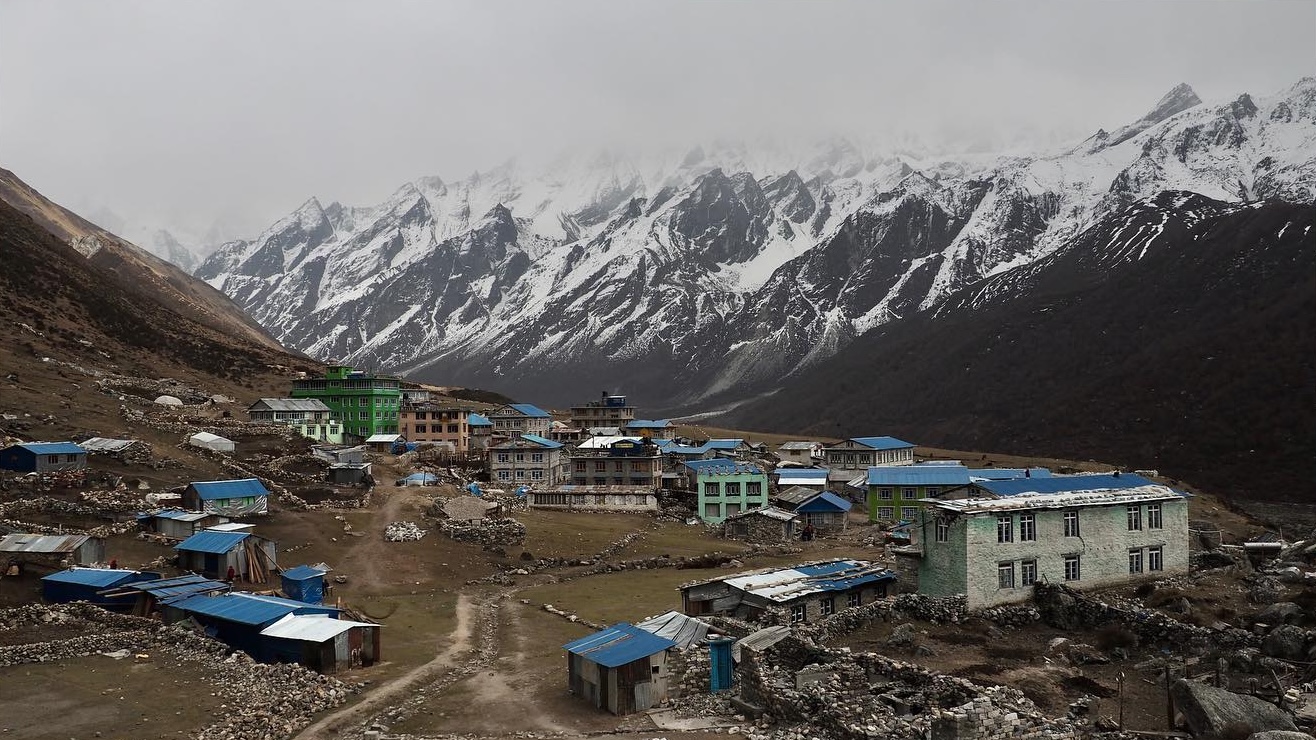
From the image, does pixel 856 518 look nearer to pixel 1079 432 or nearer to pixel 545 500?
pixel 545 500

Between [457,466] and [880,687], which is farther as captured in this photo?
[457,466]

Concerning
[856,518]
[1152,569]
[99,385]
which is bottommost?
[856,518]

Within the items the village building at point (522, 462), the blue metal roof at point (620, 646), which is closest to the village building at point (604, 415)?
the village building at point (522, 462)

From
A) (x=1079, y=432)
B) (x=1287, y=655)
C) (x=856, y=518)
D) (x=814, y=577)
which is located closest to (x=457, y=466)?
(x=856, y=518)

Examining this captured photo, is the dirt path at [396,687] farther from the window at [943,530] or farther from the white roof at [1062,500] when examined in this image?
the white roof at [1062,500]

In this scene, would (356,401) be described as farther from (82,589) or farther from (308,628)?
(308,628)

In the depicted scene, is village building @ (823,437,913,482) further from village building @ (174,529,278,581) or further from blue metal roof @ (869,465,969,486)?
village building @ (174,529,278,581)
